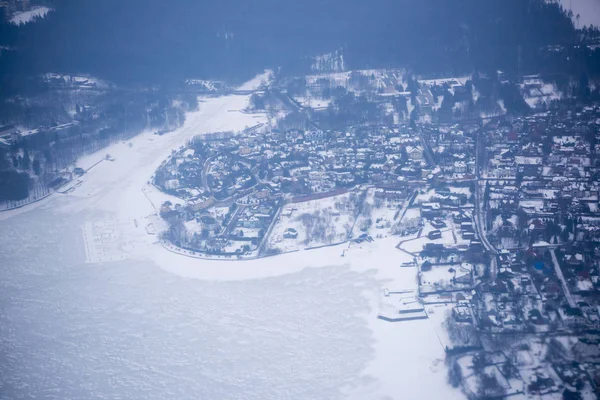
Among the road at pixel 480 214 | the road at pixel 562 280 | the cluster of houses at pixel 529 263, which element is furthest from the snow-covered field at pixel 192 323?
the road at pixel 562 280

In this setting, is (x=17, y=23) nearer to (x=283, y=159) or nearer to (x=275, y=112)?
(x=275, y=112)

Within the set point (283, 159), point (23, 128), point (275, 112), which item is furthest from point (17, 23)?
point (283, 159)

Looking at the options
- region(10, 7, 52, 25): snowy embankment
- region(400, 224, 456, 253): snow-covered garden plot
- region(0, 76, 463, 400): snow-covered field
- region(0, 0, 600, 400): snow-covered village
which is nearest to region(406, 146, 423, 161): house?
region(0, 0, 600, 400): snow-covered village

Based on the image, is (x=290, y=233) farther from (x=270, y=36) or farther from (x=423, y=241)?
(x=270, y=36)

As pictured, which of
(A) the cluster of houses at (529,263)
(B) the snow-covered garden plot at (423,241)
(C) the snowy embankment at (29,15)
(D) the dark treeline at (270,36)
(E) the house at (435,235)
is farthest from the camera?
(C) the snowy embankment at (29,15)

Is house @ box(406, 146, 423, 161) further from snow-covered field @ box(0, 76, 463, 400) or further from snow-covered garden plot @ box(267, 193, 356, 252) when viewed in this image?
snow-covered field @ box(0, 76, 463, 400)

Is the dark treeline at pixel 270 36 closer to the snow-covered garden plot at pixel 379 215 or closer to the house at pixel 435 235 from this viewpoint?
the snow-covered garden plot at pixel 379 215
